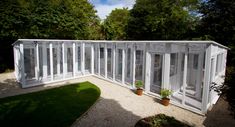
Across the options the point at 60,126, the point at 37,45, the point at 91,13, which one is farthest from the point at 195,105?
the point at 91,13

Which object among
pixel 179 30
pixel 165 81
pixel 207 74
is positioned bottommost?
pixel 165 81

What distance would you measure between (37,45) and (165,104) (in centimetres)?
909

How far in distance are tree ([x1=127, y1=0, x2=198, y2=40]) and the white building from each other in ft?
33.1

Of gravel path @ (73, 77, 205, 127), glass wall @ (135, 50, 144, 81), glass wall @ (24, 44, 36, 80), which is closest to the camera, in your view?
gravel path @ (73, 77, 205, 127)

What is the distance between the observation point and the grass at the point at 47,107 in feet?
19.0

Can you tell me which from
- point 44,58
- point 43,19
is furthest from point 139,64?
point 43,19

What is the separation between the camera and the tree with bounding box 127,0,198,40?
20891 millimetres

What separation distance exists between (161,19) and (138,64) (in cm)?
1272

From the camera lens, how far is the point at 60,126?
553 centimetres

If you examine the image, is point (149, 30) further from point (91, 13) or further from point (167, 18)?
point (91, 13)

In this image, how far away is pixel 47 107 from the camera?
23.2ft

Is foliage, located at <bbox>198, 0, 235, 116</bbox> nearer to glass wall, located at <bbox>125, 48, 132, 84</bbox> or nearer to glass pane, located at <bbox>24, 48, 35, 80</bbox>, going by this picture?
glass wall, located at <bbox>125, 48, 132, 84</bbox>

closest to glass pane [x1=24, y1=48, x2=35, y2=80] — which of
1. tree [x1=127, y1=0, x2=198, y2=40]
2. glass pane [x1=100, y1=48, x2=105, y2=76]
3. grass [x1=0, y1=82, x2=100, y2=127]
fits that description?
grass [x1=0, y1=82, x2=100, y2=127]

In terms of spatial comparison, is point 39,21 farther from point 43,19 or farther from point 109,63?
point 109,63
